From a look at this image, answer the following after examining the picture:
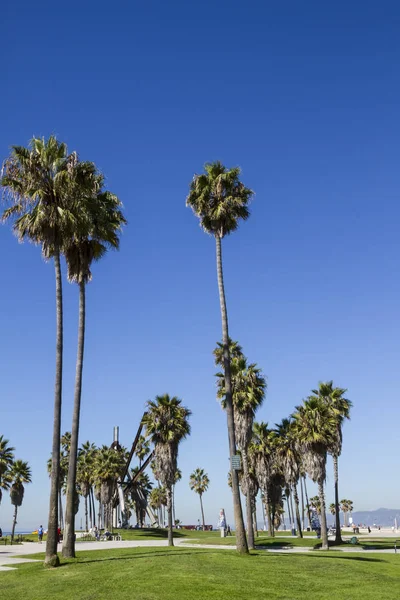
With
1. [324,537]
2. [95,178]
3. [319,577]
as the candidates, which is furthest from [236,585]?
[324,537]

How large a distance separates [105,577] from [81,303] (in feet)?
45.9

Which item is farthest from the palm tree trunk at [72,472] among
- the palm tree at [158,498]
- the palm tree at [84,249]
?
the palm tree at [158,498]

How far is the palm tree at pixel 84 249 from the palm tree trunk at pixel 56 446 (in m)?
1.82

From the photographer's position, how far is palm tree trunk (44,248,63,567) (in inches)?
902

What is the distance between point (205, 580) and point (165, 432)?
3194 cm

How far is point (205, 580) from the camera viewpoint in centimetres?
1727

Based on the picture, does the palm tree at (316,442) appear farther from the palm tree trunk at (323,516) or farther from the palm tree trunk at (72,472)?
the palm tree trunk at (72,472)

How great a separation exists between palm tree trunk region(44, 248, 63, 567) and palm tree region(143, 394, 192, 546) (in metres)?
25.3

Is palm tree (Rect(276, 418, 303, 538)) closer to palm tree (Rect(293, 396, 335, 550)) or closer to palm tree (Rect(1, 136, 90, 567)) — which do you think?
palm tree (Rect(293, 396, 335, 550))

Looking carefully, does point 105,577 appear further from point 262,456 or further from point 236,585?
point 262,456

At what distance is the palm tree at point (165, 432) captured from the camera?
49.0 metres

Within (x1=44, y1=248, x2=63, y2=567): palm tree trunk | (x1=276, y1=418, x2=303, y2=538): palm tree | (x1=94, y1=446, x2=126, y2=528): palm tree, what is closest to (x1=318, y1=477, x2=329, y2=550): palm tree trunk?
(x1=276, y1=418, x2=303, y2=538): palm tree

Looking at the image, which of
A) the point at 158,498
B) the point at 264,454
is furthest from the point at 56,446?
the point at 158,498

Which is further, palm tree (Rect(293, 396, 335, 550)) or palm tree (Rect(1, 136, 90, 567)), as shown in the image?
palm tree (Rect(293, 396, 335, 550))
